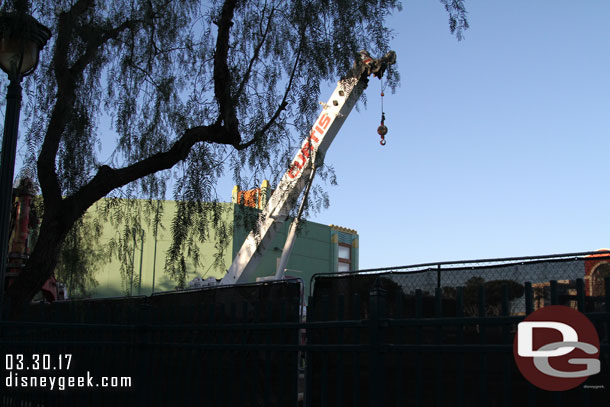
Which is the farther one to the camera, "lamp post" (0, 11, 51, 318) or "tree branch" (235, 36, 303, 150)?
"tree branch" (235, 36, 303, 150)

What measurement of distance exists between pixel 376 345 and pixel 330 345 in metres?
0.46

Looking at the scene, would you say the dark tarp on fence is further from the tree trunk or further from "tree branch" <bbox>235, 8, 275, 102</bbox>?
"tree branch" <bbox>235, 8, 275, 102</bbox>

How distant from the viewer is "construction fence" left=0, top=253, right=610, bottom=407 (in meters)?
3.71

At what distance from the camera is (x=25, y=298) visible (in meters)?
7.78

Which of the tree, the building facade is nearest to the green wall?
the building facade

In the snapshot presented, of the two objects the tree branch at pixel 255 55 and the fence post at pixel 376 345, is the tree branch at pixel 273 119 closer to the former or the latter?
the tree branch at pixel 255 55

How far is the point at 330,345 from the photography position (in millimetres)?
4219

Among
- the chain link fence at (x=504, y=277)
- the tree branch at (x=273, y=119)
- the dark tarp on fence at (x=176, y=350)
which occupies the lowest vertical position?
the dark tarp on fence at (x=176, y=350)

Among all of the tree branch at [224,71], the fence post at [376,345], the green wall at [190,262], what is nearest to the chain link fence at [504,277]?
the fence post at [376,345]

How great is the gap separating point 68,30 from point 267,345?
518 cm

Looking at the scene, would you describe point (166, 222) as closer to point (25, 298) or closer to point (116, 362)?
point (25, 298)

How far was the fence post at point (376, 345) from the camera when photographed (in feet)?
12.6

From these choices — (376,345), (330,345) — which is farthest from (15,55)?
(376,345)

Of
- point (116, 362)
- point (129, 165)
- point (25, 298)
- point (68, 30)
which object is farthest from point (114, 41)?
point (116, 362)
